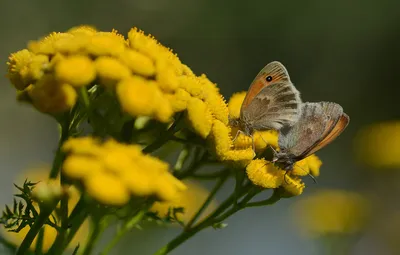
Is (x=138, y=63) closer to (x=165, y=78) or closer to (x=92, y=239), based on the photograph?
(x=165, y=78)

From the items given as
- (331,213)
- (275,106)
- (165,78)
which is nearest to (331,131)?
(275,106)

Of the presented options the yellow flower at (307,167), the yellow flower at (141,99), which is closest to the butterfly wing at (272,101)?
the yellow flower at (307,167)

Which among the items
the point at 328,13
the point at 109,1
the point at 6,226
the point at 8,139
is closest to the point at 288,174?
the point at 6,226

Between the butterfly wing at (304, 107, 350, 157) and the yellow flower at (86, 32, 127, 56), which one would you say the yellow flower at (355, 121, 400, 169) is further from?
the yellow flower at (86, 32, 127, 56)

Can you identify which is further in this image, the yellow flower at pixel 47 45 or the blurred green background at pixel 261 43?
the blurred green background at pixel 261 43

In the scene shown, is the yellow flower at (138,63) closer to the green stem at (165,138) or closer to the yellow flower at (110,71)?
the yellow flower at (110,71)

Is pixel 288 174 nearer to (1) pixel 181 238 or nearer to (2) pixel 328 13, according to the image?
(1) pixel 181 238
